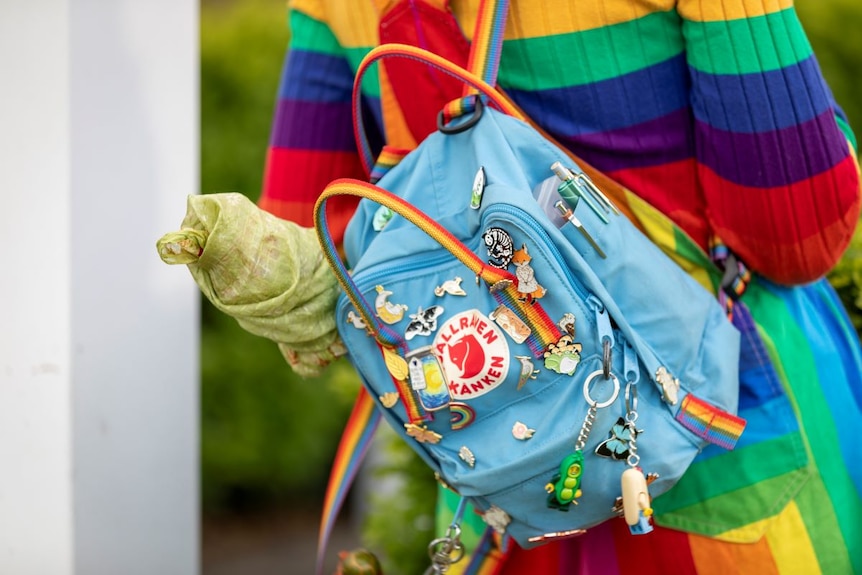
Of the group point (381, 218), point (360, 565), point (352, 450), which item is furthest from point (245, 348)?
point (381, 218)

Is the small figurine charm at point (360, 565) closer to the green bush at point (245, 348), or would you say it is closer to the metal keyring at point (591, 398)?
the metal keyring at point (591, 398)

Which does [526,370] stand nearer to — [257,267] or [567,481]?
[567,481]

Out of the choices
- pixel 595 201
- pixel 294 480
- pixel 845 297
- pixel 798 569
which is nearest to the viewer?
pixel 595 201

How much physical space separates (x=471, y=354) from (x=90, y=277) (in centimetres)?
84

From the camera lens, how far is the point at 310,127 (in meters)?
1.62

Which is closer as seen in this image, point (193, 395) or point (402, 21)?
Answer: point (402, 21)

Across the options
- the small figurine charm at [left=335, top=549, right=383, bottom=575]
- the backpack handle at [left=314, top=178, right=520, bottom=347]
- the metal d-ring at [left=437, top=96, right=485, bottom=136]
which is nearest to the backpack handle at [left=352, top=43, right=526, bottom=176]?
the metal d-ring at [left=437, top=96, right=485, bottom=136]

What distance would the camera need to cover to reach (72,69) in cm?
165

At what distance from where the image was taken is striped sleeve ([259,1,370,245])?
1.56 meters

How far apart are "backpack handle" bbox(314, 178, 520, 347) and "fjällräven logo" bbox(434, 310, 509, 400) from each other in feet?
0.18

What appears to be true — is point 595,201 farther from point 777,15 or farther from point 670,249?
point 777,15

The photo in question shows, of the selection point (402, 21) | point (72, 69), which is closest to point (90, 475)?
point (72, 69)

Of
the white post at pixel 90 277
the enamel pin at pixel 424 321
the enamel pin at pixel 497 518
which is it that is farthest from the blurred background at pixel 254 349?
the enamel pin at pixel 424 321

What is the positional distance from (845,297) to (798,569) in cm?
53
